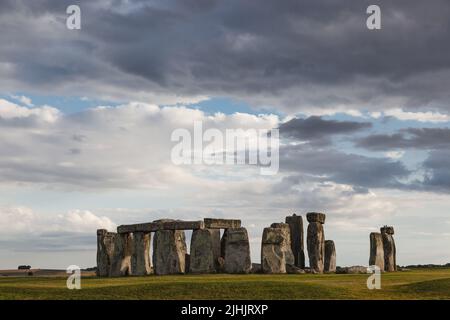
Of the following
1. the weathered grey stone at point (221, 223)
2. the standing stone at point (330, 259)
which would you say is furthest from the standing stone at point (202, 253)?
the standing stone at point (330, 259)

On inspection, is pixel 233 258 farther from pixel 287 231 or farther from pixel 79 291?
pixel 79 291

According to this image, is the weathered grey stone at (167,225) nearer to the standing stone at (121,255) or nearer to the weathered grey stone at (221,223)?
the weathered grey stone at (221,223)

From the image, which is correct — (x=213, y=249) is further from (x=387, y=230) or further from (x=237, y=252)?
(x=387, y=230)

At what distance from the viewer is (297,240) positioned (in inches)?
2035

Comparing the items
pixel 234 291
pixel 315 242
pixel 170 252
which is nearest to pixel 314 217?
pixel 315 242

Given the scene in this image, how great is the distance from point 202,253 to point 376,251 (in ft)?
41.9

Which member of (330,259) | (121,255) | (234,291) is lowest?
(234,291)

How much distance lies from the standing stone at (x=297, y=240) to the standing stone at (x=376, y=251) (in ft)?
14.8

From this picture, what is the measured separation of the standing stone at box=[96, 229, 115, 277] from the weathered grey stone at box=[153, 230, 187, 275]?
4.66 metres
